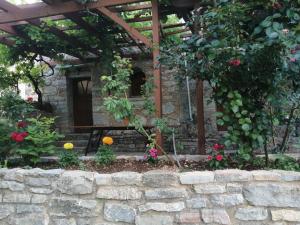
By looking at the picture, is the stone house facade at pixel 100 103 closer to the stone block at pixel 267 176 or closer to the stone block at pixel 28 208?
the stone block at pixel 267 176

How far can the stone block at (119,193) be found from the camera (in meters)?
2.89

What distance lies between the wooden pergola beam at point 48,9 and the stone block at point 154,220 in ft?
8.76

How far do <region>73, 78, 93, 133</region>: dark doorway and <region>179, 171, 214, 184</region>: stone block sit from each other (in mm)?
5887

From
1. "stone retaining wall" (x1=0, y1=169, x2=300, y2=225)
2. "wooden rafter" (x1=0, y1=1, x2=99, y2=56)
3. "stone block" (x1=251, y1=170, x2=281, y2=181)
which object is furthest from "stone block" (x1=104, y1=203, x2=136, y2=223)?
"wooden rafter" (x1=0, y1=1, x2=99, y2=56)

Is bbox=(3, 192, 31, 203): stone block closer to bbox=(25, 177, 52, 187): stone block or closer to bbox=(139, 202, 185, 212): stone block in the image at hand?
bbox=(25, 177, 52, 187): stone block

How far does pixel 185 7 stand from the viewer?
4.41 m

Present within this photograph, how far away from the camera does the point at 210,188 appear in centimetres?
277

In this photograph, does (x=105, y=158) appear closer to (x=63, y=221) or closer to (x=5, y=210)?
(x=63, y=221)

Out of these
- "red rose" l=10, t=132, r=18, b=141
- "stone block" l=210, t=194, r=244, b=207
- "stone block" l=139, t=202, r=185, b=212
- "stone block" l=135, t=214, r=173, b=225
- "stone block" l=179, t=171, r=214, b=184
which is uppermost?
"red rose" l=10, t=132, r=18, b=141

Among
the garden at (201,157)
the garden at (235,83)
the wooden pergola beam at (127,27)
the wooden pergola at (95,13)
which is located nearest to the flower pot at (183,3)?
the garden at (201,157)

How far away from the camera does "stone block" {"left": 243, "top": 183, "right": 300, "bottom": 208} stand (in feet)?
8.65

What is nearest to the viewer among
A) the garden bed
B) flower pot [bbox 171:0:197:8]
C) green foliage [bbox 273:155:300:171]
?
green foliage [bbox 273:155:300:171]

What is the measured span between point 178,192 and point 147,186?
0.90ft

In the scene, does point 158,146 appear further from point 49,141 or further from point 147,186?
point 49,141
